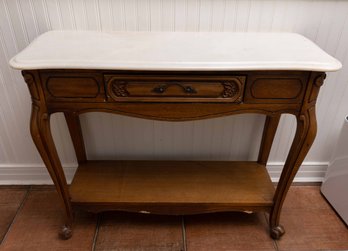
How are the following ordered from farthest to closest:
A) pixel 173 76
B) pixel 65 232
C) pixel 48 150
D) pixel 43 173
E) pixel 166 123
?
pixel 43 173 < pixel 166 123 < pixel 65 232 < pixel 48 150 < pixel 173 76

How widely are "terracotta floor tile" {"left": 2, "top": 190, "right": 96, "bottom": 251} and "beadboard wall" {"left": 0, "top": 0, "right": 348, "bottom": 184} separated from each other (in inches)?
6.0

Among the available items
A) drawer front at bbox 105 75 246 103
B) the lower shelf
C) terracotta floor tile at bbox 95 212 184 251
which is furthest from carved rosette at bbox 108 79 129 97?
terracotta floor tile at bbox 95 212 184 251

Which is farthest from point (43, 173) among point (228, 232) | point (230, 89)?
point (230, 89)

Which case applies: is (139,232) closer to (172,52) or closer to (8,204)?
(8,204)

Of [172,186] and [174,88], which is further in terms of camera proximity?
[172,186]

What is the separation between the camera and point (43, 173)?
59.3 inches

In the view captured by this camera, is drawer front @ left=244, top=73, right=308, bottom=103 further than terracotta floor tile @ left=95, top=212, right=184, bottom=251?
No

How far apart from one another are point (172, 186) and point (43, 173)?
0.70 metres

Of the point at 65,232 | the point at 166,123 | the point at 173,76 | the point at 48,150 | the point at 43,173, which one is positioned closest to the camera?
the point at 173,76

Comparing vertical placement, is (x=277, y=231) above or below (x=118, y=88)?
below

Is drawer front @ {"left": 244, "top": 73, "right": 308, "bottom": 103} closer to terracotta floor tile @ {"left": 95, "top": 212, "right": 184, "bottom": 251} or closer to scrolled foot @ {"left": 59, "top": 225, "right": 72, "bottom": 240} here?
terracotta floor tile @ {"left": 95, "top": 212, "right": 184, "bottom": 251}

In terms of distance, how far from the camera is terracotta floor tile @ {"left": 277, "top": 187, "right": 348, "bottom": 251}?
1268 mm

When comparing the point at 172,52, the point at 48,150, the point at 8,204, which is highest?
the point at 172,52

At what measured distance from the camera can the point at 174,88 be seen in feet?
2.92
